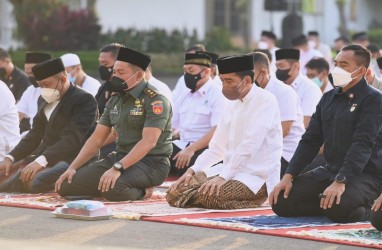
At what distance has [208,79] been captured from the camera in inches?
540

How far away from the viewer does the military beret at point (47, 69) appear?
38.4ft


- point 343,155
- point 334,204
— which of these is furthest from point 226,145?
point 334,204

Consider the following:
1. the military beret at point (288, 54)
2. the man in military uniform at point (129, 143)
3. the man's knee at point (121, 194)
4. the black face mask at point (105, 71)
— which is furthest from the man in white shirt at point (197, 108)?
the man's knee at point (121, 194)

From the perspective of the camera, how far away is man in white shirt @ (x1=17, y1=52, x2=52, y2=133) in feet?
49.4

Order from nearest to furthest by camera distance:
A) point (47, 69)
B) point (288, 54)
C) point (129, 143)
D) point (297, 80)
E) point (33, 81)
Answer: point (129, 143) → point (47, 69) → point (288, 54) → point (297, 80) → point (33, 81)

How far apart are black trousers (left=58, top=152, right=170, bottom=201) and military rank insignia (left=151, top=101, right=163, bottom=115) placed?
48cm

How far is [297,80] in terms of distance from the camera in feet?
47.1

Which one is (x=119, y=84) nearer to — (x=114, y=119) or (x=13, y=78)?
(x=114, y=119)

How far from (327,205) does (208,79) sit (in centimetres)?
451

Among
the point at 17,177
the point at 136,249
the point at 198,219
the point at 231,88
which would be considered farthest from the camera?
the point at 17,177

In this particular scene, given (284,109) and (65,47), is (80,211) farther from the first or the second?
(65,47)

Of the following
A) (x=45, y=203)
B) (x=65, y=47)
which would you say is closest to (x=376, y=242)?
(x=45, y=203)

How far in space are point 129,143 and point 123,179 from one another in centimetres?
39

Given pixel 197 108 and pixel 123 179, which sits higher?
pixel 197 108
